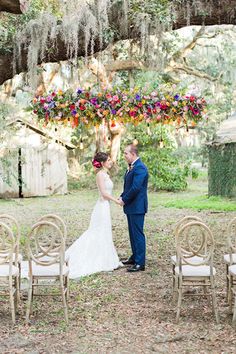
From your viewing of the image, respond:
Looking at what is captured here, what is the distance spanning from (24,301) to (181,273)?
194cm

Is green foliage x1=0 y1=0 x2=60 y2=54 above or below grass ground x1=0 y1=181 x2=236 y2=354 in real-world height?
above

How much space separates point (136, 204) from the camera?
329 inches

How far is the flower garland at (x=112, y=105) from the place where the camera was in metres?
9.40

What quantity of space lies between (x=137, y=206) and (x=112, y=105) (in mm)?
1865

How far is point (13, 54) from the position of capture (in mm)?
8867

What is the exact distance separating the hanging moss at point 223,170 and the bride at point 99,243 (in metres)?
10.2

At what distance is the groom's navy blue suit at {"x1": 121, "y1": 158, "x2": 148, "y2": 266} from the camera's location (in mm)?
8344

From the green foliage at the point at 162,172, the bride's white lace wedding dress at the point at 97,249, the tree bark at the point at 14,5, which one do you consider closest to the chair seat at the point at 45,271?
the bride's white lace wedding dress at the point at 97,249

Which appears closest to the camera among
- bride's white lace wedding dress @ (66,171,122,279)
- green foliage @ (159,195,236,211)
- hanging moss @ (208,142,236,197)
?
bride's white lace wedding dress @ (66,171,122,279)

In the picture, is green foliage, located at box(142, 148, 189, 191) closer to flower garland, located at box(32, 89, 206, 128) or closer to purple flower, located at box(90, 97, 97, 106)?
flower garland, located at box(32, 89, 206, 128)

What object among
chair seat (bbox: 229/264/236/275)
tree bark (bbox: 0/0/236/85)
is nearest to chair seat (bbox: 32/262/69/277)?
chair seat (bbox: 229/264/236/275)

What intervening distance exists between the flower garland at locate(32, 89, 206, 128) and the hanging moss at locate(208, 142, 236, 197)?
922cm

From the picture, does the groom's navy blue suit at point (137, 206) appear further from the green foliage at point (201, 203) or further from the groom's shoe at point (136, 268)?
the green foliage at point (201, 203)

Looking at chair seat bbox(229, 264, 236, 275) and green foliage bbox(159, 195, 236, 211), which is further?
green foliage bbox(159, 195, 236, 211)
